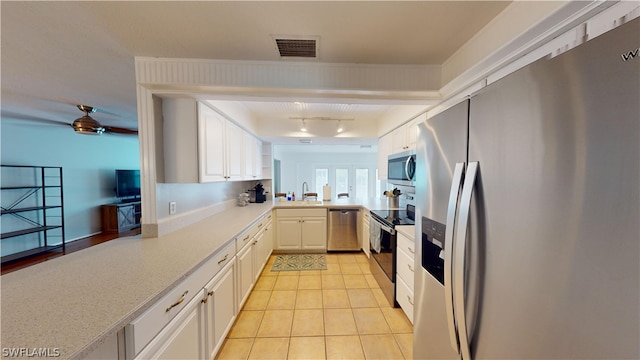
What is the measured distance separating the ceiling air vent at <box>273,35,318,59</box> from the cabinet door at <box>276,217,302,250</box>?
2.67m

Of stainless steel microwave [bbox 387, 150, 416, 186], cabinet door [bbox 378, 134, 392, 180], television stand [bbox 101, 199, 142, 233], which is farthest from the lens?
television stand [bbox 101, 199, 142, 233]

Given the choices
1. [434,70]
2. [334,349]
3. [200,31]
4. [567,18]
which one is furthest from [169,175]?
[567,18]

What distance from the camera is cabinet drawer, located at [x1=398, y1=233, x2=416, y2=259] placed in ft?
6.27

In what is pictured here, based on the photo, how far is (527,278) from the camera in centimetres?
66

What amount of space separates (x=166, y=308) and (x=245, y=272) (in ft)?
4.00

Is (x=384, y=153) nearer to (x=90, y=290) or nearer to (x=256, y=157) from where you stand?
(x=256, y=157)

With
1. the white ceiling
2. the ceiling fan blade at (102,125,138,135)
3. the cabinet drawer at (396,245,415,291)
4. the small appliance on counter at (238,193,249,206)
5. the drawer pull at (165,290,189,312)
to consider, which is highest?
the white ceiling

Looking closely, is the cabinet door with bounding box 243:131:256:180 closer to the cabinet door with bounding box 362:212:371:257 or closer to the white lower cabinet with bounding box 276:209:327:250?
the white lower cabinet with bounding box 276:209:327:250

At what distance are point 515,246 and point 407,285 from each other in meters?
1.56

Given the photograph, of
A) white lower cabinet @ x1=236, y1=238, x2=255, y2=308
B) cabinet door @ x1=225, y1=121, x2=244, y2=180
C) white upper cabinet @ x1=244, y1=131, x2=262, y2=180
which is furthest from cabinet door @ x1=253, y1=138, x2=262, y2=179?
white lower cabinet @ x1=236, y1=238, x2=255, y2=308

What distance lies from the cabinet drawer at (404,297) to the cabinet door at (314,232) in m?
1.75

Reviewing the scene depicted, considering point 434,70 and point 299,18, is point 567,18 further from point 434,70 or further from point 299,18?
point 299,18

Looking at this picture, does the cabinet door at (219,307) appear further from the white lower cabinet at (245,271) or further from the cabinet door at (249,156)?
the cabinet door at (249,156)

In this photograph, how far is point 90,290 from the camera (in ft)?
3.39
